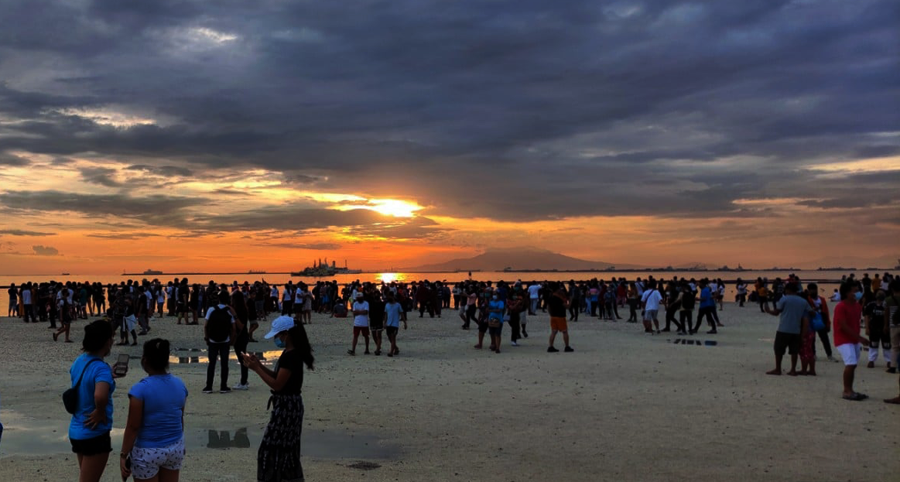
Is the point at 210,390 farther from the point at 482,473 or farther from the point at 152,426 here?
the point at 152,426

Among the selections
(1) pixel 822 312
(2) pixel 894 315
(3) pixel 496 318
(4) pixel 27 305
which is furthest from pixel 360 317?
(4) pixel 27 305

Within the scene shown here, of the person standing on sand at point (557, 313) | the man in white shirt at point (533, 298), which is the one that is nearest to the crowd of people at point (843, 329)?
the person standing on sand at point (557, 313)

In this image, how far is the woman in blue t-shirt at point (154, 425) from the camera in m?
4.64

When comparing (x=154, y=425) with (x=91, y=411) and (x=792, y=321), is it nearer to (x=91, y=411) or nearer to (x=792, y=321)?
(x=91, y=411)

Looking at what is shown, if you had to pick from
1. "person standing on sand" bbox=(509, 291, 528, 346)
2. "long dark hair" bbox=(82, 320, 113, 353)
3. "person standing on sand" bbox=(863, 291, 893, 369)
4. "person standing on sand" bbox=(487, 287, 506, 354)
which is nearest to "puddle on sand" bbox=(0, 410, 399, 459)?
"long dark hair" bbox=(82, 320, 113, 353)

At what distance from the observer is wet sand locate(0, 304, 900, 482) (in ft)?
24.3

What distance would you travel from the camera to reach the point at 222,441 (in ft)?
28.4

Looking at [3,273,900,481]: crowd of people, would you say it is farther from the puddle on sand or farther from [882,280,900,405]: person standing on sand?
the puddle on sand

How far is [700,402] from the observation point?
36.2 feet

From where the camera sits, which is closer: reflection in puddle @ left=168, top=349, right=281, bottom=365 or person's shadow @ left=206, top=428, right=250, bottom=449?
person's shadow @ left=206, top=428, right=250, bottom=449

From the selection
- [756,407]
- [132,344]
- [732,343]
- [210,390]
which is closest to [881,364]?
[732,343]

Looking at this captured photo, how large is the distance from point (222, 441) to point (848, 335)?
9.89 meters

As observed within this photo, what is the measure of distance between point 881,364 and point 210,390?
47.6 ft

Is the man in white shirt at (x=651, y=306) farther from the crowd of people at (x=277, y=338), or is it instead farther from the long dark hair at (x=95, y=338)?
the long dark hair at (x=95, y=338)
